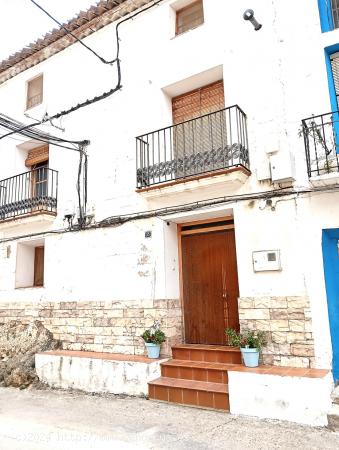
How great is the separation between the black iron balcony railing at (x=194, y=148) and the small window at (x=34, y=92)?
4122 mm

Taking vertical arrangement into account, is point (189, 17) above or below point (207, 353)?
above

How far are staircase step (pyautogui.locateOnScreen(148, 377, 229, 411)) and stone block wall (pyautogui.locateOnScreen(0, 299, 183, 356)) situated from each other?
77 centimetres

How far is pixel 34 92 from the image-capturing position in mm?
9703

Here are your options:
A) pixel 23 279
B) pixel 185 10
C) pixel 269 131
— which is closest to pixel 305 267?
pixel 269 131

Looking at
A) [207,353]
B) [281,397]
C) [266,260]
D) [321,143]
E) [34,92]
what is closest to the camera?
[281,397]

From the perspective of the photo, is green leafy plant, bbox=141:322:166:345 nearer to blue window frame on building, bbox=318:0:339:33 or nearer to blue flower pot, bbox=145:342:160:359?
blue flower pot, bbox=145:342:160:359

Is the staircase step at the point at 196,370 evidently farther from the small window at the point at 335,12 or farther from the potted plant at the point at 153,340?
the small window at the point at 335,12

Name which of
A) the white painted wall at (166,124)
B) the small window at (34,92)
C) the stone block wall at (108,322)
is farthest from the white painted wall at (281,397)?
the small window at (34,92)

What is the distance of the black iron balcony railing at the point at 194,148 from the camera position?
5.92 metres

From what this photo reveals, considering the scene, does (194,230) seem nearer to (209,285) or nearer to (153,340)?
(209,285)

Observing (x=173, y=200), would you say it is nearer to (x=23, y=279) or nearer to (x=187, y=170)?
(x=187, y=170)

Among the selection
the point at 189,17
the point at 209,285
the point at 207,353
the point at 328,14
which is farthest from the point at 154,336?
the point at 189,17

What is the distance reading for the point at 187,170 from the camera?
6453 mm

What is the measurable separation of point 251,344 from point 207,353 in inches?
38.1
